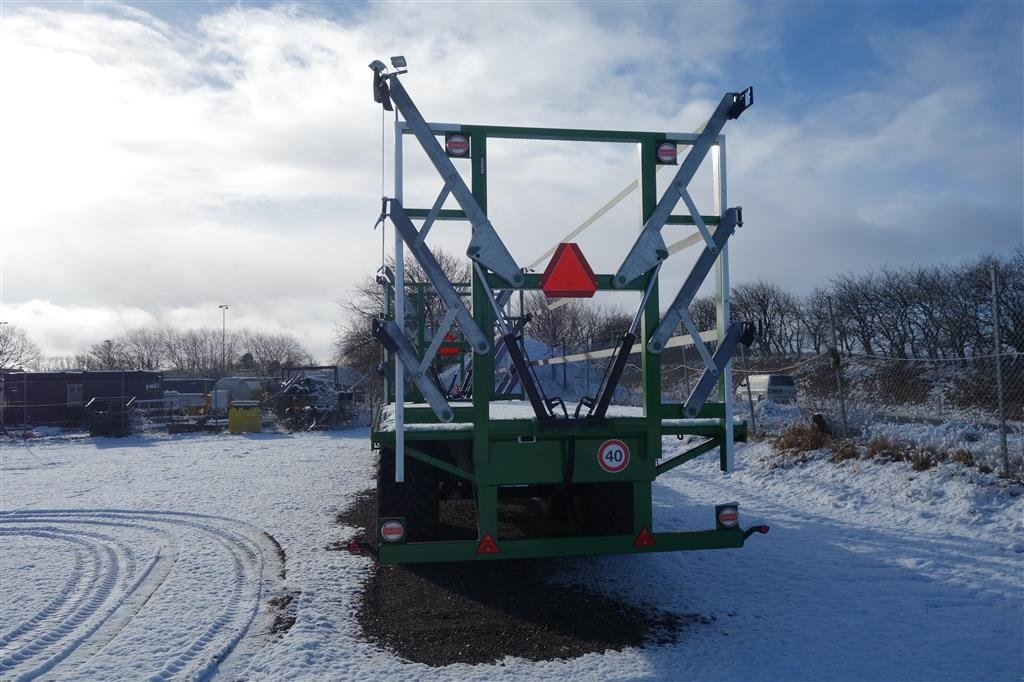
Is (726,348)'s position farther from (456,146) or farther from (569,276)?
(456,146)

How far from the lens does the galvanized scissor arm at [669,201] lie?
4.65m

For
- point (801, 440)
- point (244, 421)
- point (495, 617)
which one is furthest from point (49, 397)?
point (495, 617)

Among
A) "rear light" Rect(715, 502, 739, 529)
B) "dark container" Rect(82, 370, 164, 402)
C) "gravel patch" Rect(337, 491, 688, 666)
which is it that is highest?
"dark container" Rect(82, 370, 164, 402)

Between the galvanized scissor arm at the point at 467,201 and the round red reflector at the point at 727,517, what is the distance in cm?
198

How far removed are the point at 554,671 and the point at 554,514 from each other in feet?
11.5

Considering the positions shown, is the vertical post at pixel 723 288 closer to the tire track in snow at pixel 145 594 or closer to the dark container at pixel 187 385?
the tire track in snow at pixel 145 594

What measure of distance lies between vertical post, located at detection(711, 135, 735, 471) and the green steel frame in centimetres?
10

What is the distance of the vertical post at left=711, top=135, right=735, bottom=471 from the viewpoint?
191 inches

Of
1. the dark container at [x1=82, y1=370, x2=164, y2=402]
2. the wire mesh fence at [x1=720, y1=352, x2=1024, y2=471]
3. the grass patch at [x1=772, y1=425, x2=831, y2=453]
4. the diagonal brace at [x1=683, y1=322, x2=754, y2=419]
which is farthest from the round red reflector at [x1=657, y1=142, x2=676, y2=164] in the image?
the dark container at [x1=82, y1=370, x2=164, y2=402]

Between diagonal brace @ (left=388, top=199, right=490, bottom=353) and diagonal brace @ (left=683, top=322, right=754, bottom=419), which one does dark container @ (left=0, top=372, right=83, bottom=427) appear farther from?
diagonal brace @ (left=683, top=322, right=754, bottom=419)

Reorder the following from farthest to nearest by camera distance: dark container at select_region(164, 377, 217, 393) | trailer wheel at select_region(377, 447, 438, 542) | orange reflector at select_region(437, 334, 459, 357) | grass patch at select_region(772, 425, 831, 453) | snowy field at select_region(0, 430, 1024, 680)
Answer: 1. dark container at select_region(164, 377, 217, 393)
2. grass patch at select_region(772, 425, 831, 453)
3. orange reflector at select_region(437, 334, 459, 357)
4. trailer wheel at select_region(377, 447, 438, 542)
5. snowy field at select_region(0, 430, 1024, 680)

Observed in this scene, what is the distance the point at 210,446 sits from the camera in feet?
65.6

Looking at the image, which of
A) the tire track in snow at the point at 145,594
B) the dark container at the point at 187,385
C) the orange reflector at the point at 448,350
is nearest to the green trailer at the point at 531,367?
the tire track in snow at the point at 145,594

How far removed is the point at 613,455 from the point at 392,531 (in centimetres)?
145
